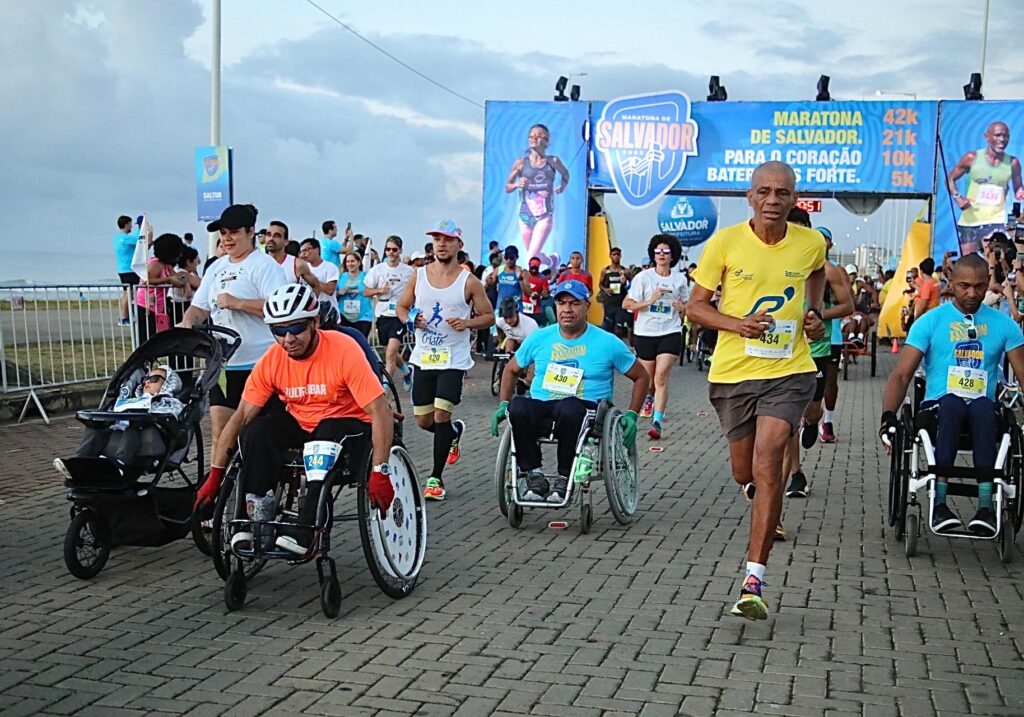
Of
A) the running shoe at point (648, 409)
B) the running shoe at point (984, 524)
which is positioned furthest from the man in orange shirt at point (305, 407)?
the running shoe at point (648, 409)

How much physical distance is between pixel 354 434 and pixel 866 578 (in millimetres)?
2842

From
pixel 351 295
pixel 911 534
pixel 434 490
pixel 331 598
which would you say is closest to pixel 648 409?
pixel 351 295

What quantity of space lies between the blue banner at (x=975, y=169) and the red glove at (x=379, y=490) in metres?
23.1

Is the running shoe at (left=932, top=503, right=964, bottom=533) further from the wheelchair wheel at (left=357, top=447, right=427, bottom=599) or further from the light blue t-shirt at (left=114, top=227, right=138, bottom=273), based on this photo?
the light blue t-shirt at (left=114, top=227, right=138, bottom=273)

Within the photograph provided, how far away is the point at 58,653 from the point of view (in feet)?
17.1

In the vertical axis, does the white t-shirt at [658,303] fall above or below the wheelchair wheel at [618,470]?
above

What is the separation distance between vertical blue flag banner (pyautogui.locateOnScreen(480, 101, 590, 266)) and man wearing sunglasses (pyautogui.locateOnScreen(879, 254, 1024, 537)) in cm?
2159

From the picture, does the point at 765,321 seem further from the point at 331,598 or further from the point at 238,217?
the point at 238,217

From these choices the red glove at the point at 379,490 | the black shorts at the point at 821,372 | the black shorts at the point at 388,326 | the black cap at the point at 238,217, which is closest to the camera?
the red glove at the point at 379,490

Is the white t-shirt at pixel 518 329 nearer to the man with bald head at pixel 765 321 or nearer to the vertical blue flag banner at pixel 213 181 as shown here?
the vertical blue flag banner at pixel 213 181

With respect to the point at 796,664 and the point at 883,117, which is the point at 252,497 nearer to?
the point at 796,664

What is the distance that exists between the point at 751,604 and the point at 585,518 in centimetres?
235

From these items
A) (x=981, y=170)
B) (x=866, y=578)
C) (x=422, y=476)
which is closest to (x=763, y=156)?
(x=981, y=170)

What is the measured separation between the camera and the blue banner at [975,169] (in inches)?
1048
